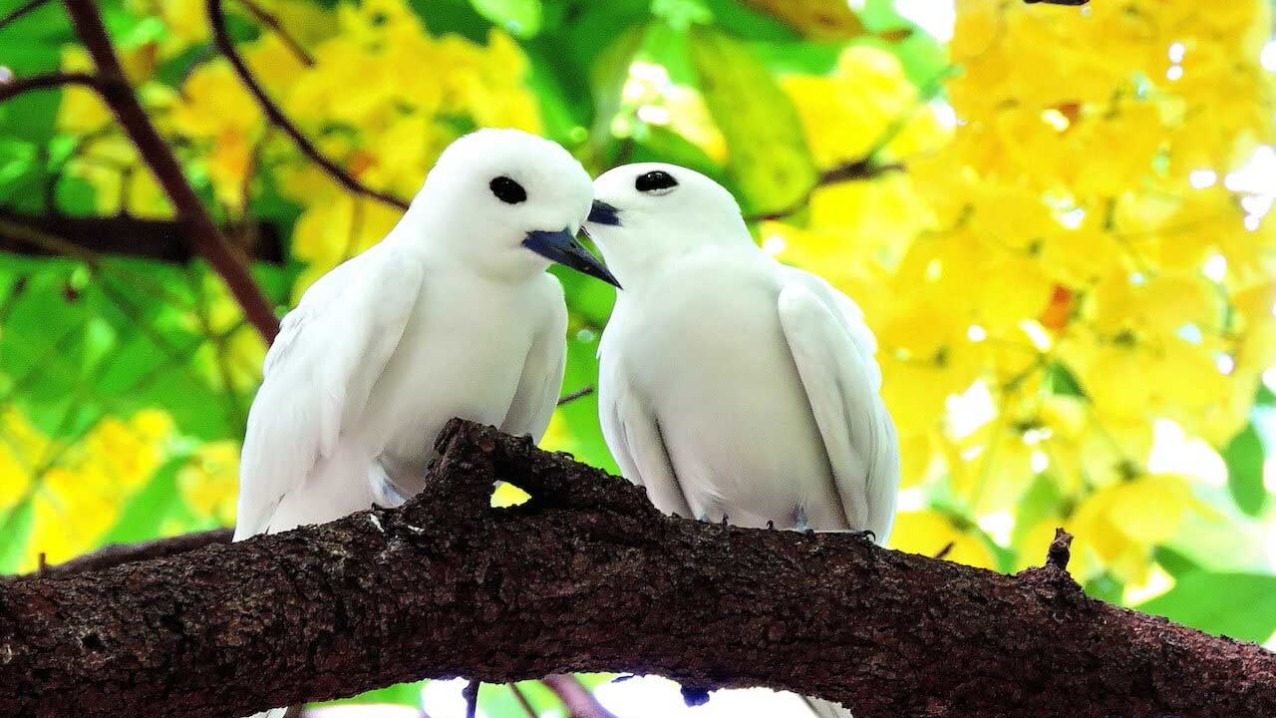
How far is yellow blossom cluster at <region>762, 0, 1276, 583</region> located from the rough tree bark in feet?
2.06

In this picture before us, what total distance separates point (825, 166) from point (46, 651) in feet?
10.1

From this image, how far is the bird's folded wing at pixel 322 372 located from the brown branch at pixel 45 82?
3.12 ft

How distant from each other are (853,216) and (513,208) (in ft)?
5.13

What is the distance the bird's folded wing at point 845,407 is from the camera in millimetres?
4027

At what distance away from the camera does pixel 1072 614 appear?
342cm

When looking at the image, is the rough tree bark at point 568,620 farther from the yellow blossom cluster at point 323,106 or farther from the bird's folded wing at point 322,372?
the yellow blossom cluster at point 323,106

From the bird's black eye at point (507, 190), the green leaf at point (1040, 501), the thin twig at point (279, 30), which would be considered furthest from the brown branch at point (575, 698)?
the thin twig at point (279, 30)

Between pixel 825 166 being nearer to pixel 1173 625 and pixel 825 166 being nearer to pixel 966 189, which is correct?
pixel 966 189

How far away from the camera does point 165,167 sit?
4.39 meters

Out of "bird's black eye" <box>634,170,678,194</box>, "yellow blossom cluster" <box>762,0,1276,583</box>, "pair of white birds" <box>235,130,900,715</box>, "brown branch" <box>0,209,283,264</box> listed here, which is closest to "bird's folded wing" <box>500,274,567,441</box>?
"pair of white birds" <box>235,130,900,715</box>

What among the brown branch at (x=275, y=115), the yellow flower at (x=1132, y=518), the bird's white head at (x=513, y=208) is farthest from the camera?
the brown branch at (x=275, y=115)

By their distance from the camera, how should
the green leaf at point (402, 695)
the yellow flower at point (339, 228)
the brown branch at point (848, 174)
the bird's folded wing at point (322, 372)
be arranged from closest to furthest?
the bird's folded wing at point (322, 372) < the brown branch at point (848, 174) < the yellow flower at point (339, 228) < the green leaf at point (402, 695)

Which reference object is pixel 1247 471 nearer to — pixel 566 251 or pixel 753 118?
pixel 753 118

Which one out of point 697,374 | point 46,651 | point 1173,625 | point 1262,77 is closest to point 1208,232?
point 1262,77
